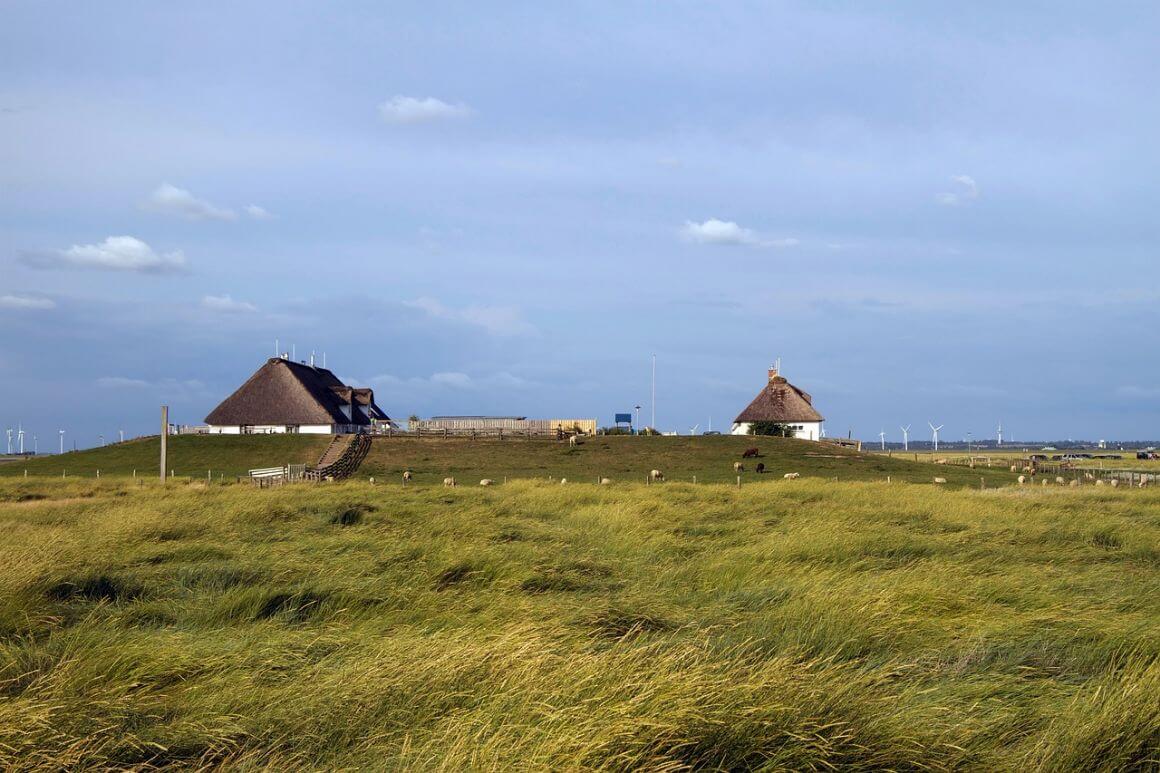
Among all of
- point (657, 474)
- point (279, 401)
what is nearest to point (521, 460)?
point (657, 474)

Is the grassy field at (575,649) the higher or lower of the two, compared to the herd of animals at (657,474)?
higher

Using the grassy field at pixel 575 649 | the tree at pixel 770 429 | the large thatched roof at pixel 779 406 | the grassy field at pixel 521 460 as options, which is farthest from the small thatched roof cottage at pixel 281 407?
the grassy field at pixel 575 649

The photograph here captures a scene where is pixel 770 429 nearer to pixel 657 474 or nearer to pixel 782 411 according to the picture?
pixel 782 411

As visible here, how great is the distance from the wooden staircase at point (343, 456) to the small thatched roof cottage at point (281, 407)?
12772 millimetres

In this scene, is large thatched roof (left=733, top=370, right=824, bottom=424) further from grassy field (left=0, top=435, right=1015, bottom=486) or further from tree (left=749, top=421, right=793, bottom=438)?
grassy field (left=0, top=435, right=1015, bottom=486)

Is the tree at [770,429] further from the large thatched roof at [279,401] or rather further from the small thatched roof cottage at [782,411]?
the large thatched roof at [279,401]

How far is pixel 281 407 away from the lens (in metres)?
76.5

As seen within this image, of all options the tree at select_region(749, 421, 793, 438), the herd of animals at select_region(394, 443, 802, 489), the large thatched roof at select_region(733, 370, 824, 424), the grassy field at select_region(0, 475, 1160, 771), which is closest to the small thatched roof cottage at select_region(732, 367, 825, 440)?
the large thatched roof at select_region(733, 370, 824, 424)

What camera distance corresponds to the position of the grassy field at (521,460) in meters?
50.0

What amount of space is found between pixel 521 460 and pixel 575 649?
5069cm

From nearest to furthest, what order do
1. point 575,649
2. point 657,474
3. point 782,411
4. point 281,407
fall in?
point 575,649 < point 657,474 < point 281,407 < point 782,411

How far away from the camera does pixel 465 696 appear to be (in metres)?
5.10

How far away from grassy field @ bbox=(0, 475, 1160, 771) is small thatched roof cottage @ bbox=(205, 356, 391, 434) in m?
63.6

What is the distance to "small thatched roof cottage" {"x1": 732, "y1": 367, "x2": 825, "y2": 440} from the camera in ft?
279
